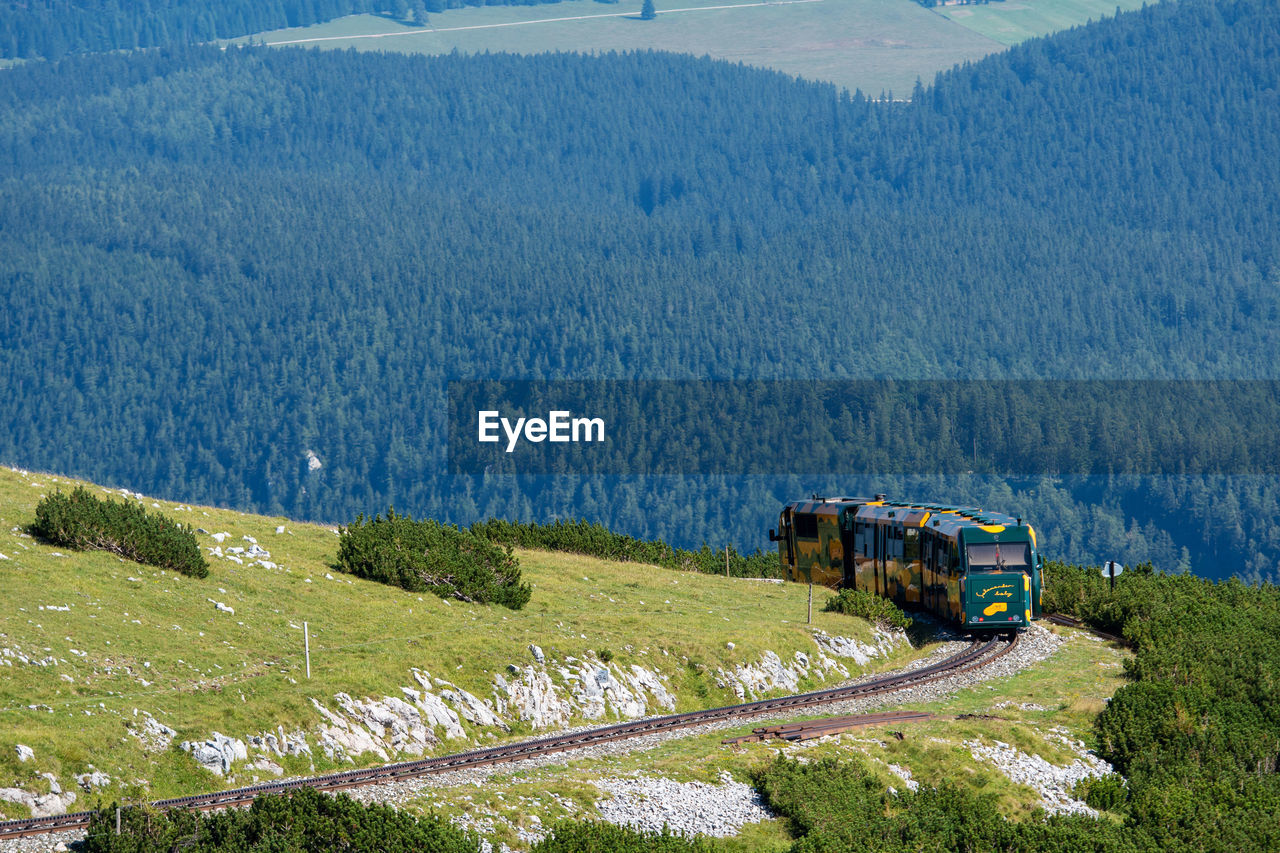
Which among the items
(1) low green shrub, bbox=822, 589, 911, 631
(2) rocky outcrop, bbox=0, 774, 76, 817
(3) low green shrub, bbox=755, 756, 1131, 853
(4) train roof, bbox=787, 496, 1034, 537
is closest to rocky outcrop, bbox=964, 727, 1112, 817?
(3) low green shrub, bbox=755, 756, 1131, 853

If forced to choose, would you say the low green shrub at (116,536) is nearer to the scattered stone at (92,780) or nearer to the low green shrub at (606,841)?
the scattered stone at (92,780)

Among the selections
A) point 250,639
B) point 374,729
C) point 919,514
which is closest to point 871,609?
point 919,514

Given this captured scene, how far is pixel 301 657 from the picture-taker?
1519 inches

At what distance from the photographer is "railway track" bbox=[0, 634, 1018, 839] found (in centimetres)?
2747

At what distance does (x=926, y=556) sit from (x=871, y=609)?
2.75m

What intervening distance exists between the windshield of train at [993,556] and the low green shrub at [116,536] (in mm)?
24063

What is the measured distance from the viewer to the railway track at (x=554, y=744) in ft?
90.1

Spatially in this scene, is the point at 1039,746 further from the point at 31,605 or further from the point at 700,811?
the point at 31,605

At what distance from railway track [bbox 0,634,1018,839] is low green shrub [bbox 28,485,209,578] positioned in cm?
1281

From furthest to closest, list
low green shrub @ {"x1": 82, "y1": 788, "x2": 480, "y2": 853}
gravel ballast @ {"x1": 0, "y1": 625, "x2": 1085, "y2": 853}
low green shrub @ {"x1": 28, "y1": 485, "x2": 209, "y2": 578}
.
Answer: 1. low green shrub @ {"x1": 28, "y1": 485, "x2": 209, "y2": 578}
2. gravel ballast @ {"x1": 0, "y1": 625, "x2": 1085, "y2": 853}
3. low green shrub @ {"x1": 82, "y1": 788, "x2": 480, "y2": 853}

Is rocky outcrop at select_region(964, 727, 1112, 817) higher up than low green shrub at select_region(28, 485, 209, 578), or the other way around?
low green shrub at select_region(28, 485, 209, 578)

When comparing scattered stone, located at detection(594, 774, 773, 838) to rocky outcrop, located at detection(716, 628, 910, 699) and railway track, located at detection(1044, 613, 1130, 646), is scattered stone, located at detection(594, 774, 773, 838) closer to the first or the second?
rocky outcrop, located at detection(716, 628, 910, 699)

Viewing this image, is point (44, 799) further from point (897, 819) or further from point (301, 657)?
point (897, 819)

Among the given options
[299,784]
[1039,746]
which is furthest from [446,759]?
[1039,746]
